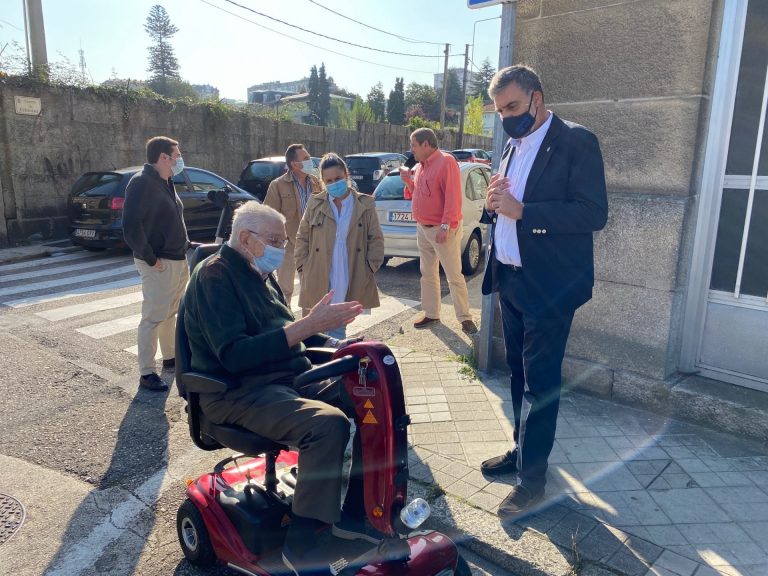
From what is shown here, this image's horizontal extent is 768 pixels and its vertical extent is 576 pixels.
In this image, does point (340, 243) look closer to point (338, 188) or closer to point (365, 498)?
point (338, 188)

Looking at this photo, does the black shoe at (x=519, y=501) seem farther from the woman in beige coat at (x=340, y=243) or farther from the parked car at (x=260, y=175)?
the parked car at (x=260, y=175)

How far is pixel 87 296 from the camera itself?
8.14m

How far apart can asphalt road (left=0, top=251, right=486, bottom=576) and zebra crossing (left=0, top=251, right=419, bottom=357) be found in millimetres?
42

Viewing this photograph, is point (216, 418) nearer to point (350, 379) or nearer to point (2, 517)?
point (350, 379)

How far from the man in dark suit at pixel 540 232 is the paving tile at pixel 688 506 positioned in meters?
0.63

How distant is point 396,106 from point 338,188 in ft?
217

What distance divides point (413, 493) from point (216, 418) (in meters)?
1.25

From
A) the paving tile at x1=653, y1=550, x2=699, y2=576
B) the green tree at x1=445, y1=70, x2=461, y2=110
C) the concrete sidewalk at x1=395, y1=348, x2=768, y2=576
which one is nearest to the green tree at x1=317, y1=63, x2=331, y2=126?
the green tree at x1=445, y1=70, x2=461, y2=110

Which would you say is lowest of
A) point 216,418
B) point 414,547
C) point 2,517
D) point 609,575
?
point 2,517

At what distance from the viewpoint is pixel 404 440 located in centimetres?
256

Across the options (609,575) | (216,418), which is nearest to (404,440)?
(216,418)

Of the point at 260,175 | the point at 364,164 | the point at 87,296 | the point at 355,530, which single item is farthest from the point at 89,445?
the point at 364,164

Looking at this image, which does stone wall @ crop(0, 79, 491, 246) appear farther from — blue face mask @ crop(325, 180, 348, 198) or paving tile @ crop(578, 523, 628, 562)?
paving tile @ crop(578, 523, 628, 562)

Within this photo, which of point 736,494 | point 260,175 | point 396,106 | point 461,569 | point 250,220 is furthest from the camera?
point 396,106
